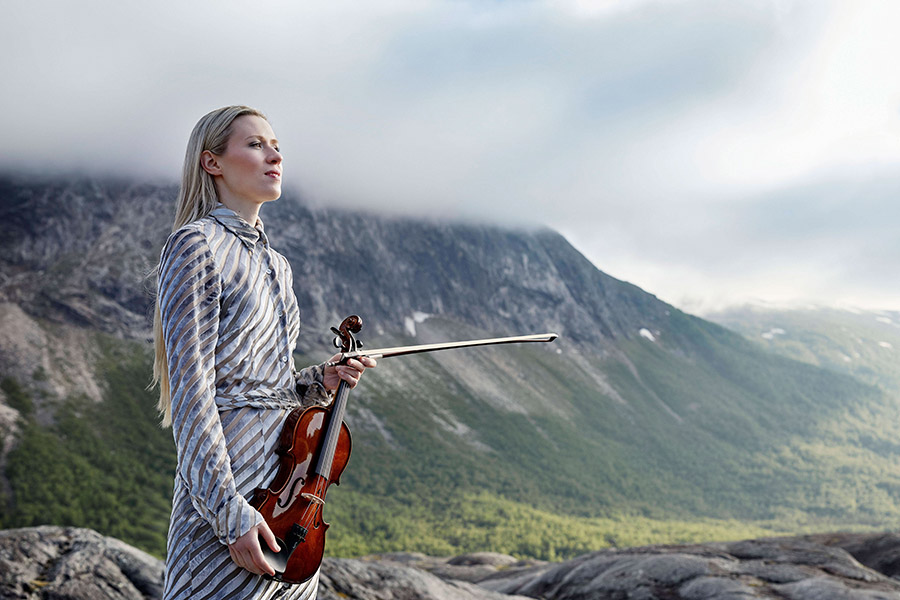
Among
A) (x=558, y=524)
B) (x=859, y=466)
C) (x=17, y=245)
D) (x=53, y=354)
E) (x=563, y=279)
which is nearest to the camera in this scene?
(x=558, y=524)

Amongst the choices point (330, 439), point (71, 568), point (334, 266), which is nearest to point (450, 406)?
point (334, 266)

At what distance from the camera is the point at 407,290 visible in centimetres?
15275

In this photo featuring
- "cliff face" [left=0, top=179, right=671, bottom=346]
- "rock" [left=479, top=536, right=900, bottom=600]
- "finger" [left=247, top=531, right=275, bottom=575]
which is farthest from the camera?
"cliff face" [left=0, top=179, right=671, bottom=346]

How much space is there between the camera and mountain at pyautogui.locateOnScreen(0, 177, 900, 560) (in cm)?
7694

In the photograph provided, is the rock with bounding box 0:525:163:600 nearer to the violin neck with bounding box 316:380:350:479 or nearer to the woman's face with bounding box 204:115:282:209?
the violin neck with bounding box 316:380:350:479

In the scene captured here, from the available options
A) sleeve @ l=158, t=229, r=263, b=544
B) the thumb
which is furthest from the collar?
the thumb

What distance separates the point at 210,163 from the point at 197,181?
117mm

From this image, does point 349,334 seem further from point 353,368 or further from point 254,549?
point 254,549

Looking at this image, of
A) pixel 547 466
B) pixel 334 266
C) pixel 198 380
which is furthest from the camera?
pixel 334 266

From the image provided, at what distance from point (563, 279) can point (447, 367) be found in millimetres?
64645

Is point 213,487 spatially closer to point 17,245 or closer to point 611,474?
point 611,474

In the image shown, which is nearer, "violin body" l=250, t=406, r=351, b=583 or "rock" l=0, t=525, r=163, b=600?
"violin body" l=250, t=406, r=351, b=583

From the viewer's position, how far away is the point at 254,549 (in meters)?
2.66

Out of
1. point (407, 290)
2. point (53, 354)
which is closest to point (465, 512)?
point (53, 354)
